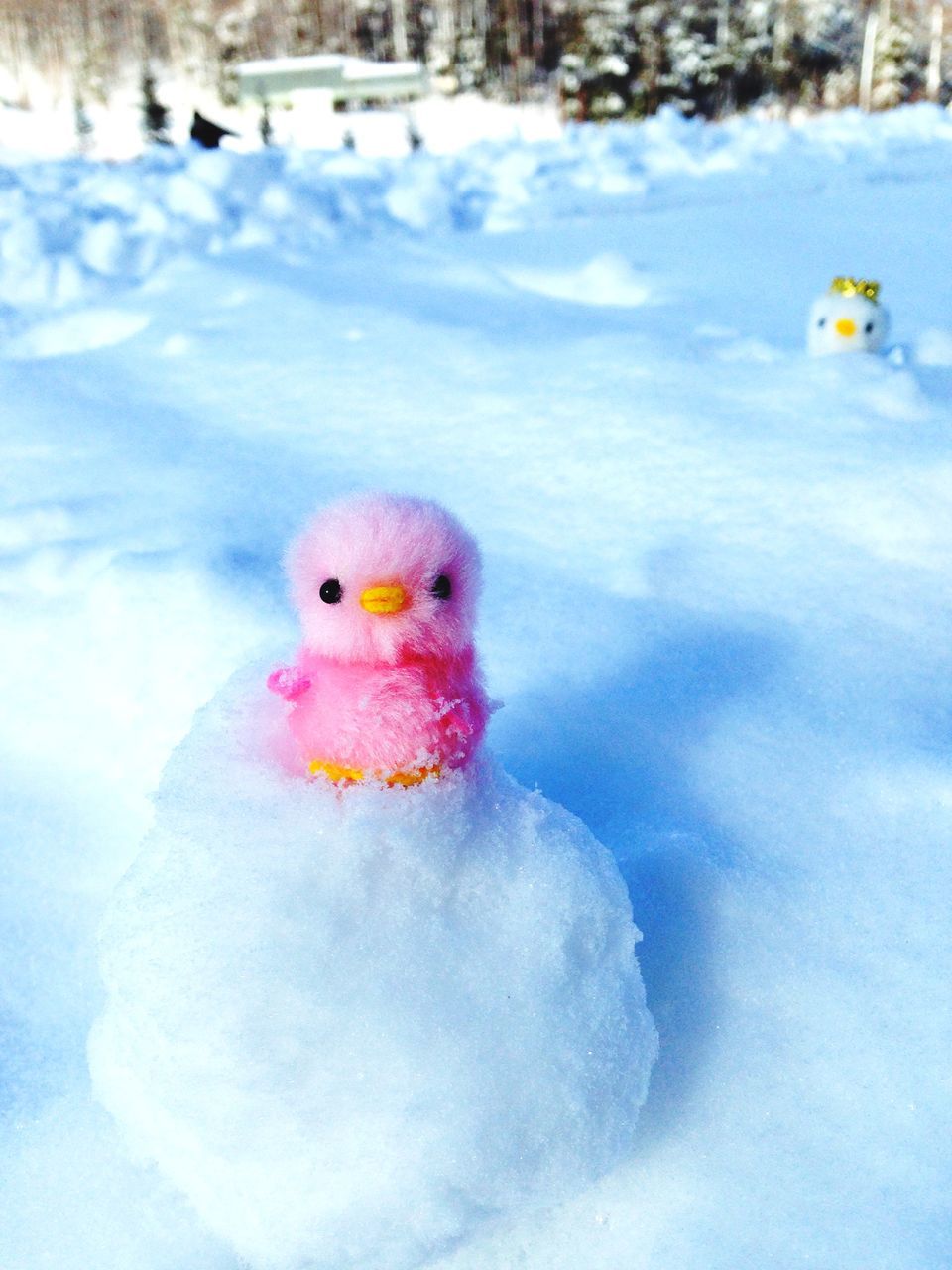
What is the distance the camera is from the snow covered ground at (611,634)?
0.73 meters

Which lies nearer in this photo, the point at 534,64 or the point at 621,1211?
the point at 621,1211

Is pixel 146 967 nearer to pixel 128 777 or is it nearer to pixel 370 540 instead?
pixel 370 540

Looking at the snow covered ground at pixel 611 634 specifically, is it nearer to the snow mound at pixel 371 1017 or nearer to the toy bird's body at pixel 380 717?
the snow mound at pixel 371 1017

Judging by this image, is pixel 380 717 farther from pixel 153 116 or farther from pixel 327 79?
pixel 153 116

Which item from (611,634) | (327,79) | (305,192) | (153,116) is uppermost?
(327,79)

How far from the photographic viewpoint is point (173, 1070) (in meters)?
0.64

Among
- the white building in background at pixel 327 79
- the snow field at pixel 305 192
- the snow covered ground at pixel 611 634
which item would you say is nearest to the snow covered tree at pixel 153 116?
the white building in background at pixel 327 79

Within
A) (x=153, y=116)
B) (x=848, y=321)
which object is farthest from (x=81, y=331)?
(x=153, y=116)

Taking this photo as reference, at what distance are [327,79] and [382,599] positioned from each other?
13716 mm

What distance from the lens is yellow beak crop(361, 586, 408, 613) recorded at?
631 millimetres

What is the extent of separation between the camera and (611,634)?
4.15 ft

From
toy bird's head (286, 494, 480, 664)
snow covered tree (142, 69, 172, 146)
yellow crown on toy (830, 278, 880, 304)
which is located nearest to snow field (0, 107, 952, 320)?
yellow crown on toy (830, 278, 880, 304)

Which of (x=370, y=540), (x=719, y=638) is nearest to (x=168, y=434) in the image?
(x=719, y=638)

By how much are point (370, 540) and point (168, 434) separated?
1291 mm
